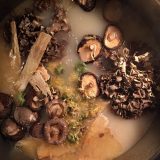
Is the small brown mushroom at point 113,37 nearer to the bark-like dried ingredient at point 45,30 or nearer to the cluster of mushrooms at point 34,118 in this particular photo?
the bark-like dried ingredient at point 45,30

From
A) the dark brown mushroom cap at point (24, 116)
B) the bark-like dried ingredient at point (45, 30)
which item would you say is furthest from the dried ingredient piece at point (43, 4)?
the dark brown mushroom cap at point (24, 116)

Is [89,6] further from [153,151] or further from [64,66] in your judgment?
[153,151]

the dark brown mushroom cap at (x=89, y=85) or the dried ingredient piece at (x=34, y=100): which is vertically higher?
the dark brown mushroom cap at (x=89, y=85)

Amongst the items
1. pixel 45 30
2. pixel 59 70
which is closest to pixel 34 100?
pixel 59 70

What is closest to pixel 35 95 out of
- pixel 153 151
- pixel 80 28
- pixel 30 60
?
pixel 30 60

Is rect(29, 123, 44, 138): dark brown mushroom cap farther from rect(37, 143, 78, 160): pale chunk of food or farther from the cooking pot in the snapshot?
the cooking pot

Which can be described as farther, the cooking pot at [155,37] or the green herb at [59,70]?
Result: the green herb at [59,70]

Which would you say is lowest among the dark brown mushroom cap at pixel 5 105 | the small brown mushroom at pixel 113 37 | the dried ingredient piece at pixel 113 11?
the dark brown mushroom cap at pixel 5 105
